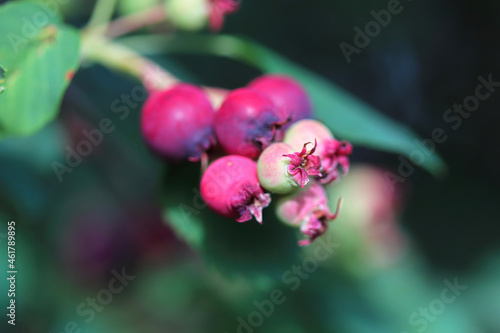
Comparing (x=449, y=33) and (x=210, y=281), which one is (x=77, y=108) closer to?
(x=210, y=281)

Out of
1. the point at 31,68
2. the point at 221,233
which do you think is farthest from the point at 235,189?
the point at 31,68

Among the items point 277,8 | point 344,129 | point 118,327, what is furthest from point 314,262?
point 277,8
